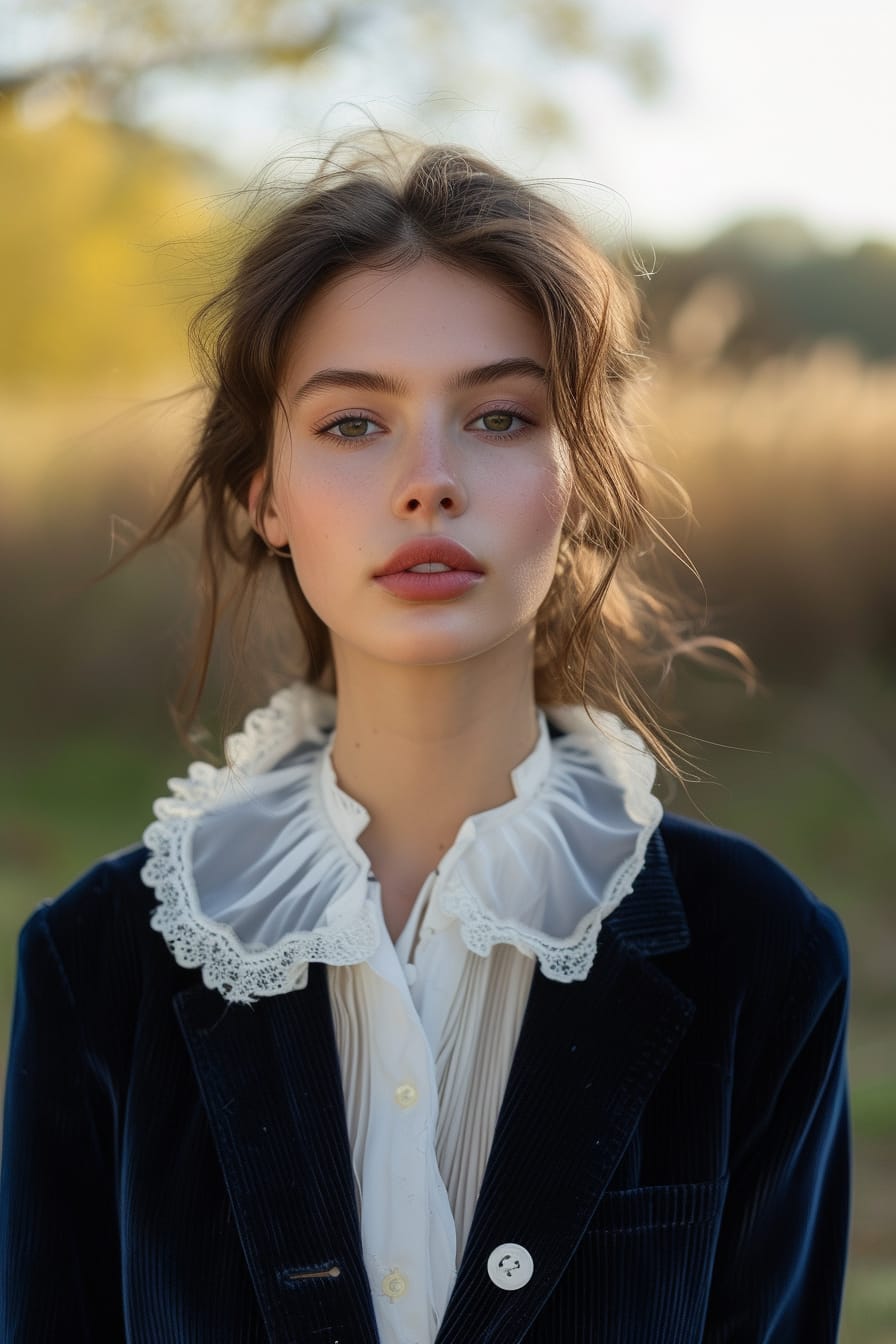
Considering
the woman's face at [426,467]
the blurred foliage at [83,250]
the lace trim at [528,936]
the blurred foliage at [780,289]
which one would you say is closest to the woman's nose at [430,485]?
the woman's face at [426,467]

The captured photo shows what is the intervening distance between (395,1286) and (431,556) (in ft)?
2.25

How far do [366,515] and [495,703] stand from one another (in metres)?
0.27

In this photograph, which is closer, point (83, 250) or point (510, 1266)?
point (510, 1266)

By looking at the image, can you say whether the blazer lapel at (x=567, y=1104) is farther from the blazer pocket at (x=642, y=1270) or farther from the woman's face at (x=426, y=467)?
the woman's face at (x=426, y=467)

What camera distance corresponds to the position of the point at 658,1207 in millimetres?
1327

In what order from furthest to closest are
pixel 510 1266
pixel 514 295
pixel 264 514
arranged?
pixel 264 514
pixel 514 295
pixel 510 1266

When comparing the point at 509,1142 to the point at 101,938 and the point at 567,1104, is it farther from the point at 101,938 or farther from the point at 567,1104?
the point at 101,938

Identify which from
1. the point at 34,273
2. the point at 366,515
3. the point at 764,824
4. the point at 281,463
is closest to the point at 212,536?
the point at 281,463

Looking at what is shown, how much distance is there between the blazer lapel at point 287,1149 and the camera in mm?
1264

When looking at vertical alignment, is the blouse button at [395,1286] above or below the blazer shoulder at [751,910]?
below

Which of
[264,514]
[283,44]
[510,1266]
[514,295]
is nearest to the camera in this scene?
[510,1266]

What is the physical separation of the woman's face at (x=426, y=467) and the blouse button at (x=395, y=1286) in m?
0.58

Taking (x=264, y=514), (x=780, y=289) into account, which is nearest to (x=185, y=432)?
(x=264, y=514)

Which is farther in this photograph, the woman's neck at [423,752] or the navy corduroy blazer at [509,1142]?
the woman's neck at [423,752]
